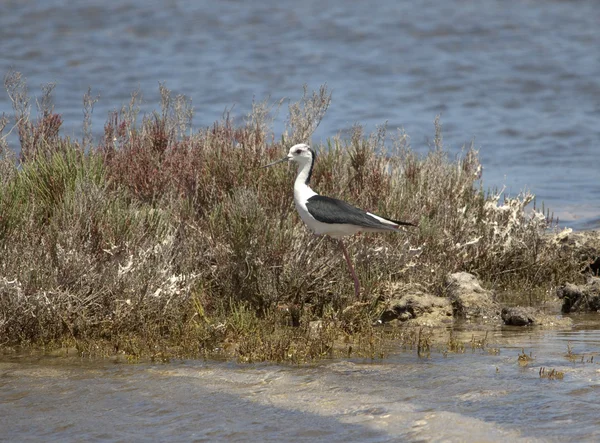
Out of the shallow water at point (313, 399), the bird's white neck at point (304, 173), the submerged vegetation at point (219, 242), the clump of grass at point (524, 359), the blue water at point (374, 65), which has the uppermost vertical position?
the blue water at point (374, 65)

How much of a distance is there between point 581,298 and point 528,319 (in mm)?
842

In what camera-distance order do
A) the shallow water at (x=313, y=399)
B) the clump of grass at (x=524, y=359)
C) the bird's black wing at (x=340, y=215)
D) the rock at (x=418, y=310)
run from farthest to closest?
the rock at (x=418, y=310) < the bird's black wing at (x=340, y=215) < the clump of grass at (x=524, y=359) < the shallow water at (x=313, y=399)

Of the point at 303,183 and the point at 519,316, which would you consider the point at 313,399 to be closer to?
the point at 519,316

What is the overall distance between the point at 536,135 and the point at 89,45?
1402 cm

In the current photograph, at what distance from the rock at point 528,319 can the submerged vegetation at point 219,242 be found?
84 centimetres

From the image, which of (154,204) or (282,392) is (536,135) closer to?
(154,204)

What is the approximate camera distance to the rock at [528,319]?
7.96 metres

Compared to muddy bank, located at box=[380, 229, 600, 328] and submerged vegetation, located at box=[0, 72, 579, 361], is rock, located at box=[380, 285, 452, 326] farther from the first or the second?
submerged vegetation, located at box=[0, 72, 579, 361]

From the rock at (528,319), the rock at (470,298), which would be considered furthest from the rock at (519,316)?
the rock at (470,298)

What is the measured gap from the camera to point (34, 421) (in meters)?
5.59

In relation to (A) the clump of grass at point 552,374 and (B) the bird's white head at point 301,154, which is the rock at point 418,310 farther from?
(A) the clump of grass at point 552,374

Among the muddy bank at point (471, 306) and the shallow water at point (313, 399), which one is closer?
the shallow water at point (313, 399)

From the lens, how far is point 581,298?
854 centimetres

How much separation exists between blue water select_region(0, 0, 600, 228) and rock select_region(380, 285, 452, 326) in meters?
5.34
